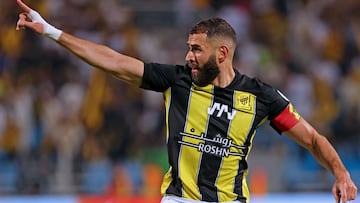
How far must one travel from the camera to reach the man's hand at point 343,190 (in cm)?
627

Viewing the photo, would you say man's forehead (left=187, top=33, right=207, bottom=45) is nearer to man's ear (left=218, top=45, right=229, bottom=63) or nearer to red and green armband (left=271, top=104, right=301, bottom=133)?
man's ear (left=218, top=45, right=229, bottom=63)

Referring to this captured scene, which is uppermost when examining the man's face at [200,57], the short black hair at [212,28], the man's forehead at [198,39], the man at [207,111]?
the short black hair at [212,28]

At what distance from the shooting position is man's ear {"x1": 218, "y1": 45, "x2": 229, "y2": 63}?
618 cm

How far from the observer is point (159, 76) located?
245 inches

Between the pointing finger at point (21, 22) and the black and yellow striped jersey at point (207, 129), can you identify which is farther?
the black and yellow striped jersey at point (207, 129)

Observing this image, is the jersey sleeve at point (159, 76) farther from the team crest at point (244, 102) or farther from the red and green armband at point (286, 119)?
the red and green armband at point (286, 119)

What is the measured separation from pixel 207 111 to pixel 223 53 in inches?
14.5

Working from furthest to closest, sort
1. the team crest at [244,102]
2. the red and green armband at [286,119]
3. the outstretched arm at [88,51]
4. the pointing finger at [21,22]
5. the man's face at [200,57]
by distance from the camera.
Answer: the red and green armband at [286,119], the team crest at [244,102], the man's face at [200,57], the outstretched arm at [88,51], the pointing finger at [21,22]

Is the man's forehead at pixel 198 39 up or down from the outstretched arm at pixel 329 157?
up

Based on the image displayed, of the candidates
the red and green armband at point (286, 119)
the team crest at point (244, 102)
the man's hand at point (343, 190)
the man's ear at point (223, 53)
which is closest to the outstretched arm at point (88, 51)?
the man's ear at point (223, 53)

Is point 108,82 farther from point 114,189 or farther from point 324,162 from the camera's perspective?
point 324,162

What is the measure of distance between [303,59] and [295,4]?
1049 mm

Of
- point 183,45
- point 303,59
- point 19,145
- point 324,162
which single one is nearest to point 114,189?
point 19,145

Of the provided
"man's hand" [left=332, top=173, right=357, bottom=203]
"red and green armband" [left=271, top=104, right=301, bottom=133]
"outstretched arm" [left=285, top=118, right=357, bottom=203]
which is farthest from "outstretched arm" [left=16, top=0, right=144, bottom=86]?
"man's hand" [left=332, top=173, right=357, bottom=203]
